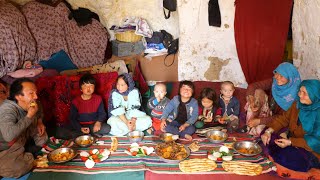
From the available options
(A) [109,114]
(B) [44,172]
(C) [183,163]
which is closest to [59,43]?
(A) [109,114]

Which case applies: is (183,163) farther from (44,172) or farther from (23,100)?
(23,100)

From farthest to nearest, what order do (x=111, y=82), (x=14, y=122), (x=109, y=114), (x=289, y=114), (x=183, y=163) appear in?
(x=111, y=82)
(x=109, y=114)
(x=289, y=114)
(x=183, y=163)
(x=14, y=122)

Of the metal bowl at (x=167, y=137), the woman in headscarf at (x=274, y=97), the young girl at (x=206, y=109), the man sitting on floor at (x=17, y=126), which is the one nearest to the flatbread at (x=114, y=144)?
the metal bowl at (x=167, y=137)

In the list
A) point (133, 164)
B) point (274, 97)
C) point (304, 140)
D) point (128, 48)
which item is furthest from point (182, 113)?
point (128, 48)

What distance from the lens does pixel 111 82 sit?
182 inches

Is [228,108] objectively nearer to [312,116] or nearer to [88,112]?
[312,116]

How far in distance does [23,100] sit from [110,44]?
2.74 meters

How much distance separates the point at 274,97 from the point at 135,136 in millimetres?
1846

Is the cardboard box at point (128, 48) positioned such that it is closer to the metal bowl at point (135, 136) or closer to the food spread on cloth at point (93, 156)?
the metal bowl at point (135, 136)

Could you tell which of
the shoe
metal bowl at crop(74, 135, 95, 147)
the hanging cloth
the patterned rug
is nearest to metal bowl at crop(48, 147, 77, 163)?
the patterned rug

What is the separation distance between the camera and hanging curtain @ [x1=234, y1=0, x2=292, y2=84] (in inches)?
184

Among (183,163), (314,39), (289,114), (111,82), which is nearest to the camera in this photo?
(183,163)

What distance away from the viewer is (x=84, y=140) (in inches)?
154

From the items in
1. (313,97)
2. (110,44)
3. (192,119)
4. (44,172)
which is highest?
(110,44)
